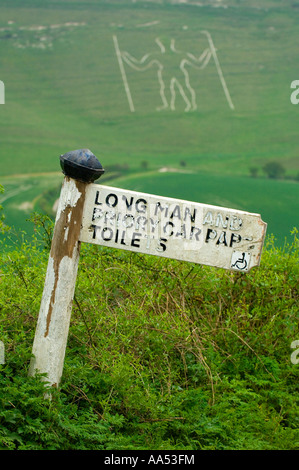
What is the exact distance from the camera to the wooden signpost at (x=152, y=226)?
3.82 m

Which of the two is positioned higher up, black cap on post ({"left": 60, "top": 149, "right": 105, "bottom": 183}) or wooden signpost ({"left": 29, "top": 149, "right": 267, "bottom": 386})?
black cap on post ({"left": 60, "top": 149, "right": 105, "bottom": 183})

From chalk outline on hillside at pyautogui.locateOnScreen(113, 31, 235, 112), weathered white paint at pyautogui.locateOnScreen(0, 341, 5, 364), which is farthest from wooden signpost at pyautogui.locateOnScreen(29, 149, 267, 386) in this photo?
chalk outline on hillside at pyautogui.locateOnScreen(113, 31, 235, 112)

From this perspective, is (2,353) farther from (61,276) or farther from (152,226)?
(152,226)

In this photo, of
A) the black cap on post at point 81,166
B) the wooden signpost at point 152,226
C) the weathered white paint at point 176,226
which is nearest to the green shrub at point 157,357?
the wooden signpost at point 152,226

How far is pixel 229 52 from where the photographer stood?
32.8 feet

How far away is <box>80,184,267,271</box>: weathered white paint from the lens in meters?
3.82

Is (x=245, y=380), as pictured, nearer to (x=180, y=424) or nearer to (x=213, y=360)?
(x=213, y=360)

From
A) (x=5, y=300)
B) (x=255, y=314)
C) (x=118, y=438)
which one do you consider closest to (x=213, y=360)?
(x=255, y=314)

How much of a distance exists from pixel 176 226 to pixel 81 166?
2.14 ft

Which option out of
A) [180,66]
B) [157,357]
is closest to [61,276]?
[157,357]

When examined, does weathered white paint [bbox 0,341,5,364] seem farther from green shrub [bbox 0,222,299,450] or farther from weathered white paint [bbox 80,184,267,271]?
weathered white paint [bbox 80,184,267,271]

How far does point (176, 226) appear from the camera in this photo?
12.6 ft
